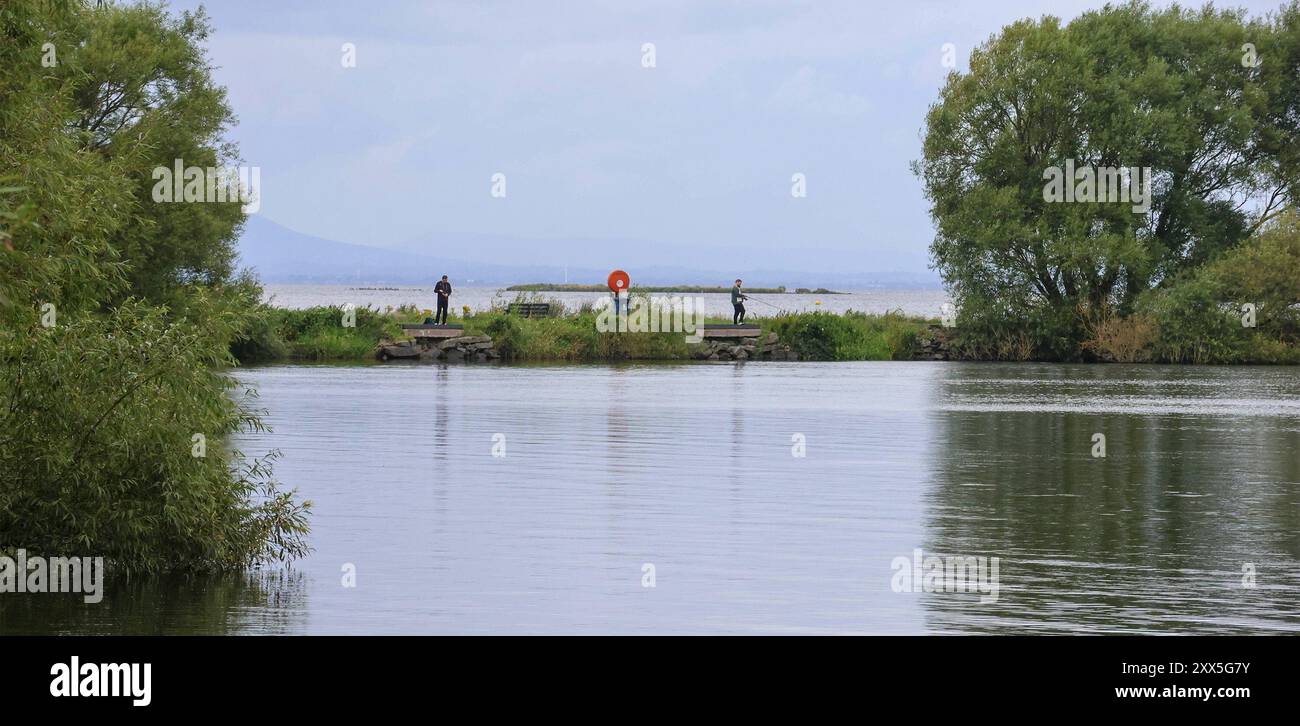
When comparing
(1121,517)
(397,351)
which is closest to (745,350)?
(397,351)

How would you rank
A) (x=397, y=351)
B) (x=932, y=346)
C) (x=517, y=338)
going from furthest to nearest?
(x=932, y=346) → (x=517, y=338) → (x=397, y=351)

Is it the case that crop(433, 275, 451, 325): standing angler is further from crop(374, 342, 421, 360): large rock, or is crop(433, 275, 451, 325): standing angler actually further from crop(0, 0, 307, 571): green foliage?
crop(0, 0, 307, 571): green foliage

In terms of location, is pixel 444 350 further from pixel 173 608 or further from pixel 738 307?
pixel 173 608

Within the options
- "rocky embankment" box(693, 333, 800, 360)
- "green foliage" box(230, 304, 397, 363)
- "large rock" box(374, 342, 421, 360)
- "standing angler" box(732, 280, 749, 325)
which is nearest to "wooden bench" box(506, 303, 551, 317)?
"green foliage" box(230, 304, 397, 363)

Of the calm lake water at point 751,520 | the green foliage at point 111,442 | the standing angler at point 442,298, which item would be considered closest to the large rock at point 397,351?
the standing angler at point 442,298

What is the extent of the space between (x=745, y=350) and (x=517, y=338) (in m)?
8.38

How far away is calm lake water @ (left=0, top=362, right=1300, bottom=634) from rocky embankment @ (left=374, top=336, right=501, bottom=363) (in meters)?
20.4

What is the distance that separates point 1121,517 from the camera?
54.2ft

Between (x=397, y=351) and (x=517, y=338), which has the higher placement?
(x=517, y=338)

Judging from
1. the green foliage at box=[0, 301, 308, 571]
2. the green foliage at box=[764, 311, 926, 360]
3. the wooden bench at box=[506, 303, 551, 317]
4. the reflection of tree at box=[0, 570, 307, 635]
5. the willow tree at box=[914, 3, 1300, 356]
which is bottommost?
the reflection of tree at box=[0, 570, 307, 635]

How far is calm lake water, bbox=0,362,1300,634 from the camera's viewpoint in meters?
11.4
